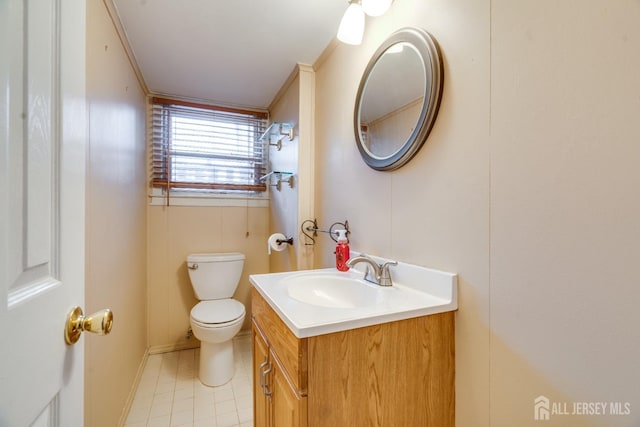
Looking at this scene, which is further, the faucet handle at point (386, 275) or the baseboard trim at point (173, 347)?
the baseboard trim at point (173, 347)

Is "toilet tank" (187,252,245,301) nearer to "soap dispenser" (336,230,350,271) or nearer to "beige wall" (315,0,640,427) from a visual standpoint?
"soap dispenser" (336,230,350,271)

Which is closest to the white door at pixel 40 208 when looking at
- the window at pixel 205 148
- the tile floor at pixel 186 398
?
the tile floor at pixel 186 398

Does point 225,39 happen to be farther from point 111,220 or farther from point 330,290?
point 330,290

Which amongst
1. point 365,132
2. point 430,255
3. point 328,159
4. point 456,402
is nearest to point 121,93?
point 328,159

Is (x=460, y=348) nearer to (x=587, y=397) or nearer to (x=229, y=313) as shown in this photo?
(x=587, y=397)

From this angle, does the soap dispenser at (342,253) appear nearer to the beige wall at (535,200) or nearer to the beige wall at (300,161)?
the beige wall at (535,200)

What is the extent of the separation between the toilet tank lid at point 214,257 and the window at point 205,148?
1.86 feet

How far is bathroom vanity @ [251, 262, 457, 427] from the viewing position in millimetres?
684

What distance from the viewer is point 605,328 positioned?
53 cm

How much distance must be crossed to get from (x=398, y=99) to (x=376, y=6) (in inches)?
14.4

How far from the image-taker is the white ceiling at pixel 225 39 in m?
1.32

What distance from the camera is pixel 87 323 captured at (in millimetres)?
517

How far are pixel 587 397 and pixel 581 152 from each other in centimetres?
50

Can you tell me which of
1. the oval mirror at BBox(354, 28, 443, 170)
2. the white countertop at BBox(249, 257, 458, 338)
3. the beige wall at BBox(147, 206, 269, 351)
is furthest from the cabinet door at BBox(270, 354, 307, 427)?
the beige wall at BBox(147, 206, 269, 351)
